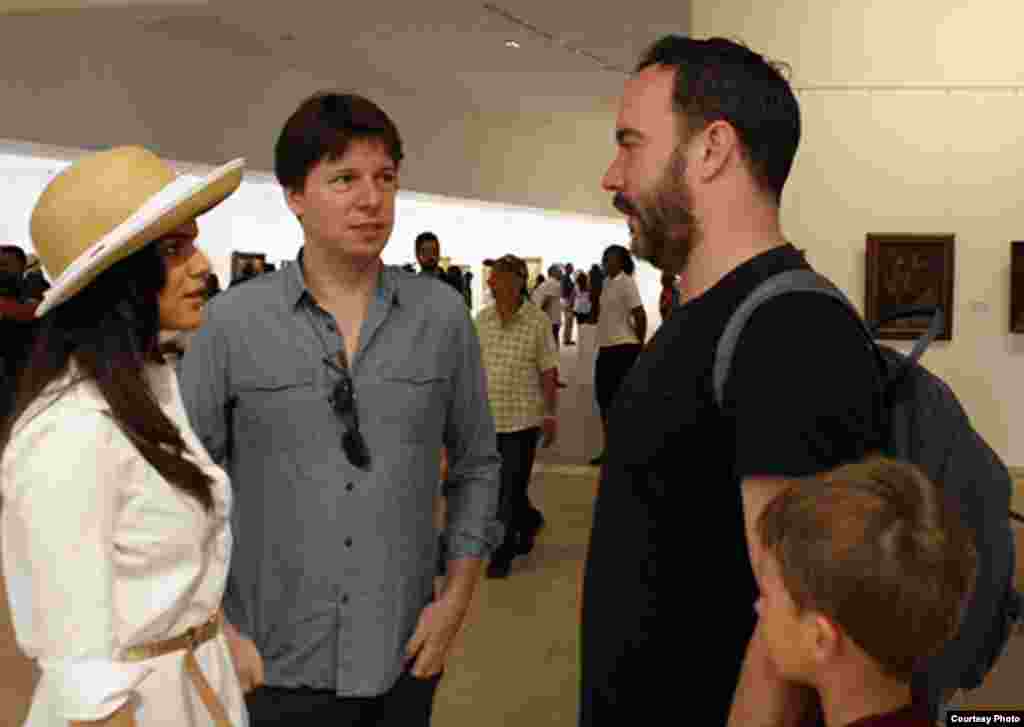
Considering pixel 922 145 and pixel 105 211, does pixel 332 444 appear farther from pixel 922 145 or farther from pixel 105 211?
pixel 922 145

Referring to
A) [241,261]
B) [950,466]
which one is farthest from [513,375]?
[241,261]

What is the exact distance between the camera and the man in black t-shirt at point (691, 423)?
1964 mm

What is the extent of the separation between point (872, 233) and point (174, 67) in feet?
27.9

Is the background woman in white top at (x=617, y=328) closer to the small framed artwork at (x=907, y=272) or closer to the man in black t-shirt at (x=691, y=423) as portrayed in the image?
the small framed artwork at (x=907, y=272)

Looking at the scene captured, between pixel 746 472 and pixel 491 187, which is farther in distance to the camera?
pixel 491 187

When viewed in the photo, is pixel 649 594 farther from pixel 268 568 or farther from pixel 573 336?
pixel 573 336

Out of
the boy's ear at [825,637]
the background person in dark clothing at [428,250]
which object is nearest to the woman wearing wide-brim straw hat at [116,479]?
the boy's ear at [825,637]

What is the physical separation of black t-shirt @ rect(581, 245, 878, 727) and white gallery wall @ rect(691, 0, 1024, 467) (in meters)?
5.38

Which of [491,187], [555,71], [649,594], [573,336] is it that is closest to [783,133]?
[649,594]

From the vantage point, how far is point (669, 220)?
2141 mm

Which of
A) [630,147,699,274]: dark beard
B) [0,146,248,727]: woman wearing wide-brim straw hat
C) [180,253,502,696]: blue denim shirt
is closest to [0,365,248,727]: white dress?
[0,146,248,727]: woman wearing wide-brim straw hat

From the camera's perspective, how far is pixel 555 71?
1644 centimetres

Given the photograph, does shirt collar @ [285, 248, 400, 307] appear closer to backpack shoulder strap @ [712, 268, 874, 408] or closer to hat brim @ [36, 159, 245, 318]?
hat brim @ [36, 159, 245, 318]

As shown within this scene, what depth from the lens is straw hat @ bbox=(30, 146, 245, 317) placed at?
2.11m
